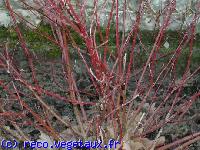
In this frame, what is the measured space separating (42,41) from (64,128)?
1236 millimetres

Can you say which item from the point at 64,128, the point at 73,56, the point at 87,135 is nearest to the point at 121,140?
the point at 87,135

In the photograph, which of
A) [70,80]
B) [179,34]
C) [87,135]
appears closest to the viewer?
[70,80]

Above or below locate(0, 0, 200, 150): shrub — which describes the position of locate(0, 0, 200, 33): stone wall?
above

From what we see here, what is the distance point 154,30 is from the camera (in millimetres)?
4367

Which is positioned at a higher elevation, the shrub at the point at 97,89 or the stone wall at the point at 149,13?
the stone wall at the point at 149,13

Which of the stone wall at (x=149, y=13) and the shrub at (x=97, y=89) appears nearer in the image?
the shrub at (x=97, y=89)

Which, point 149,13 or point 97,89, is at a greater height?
point 149,13

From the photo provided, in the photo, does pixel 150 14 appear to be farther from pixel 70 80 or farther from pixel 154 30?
pixel 70 80

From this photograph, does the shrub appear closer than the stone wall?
Yes

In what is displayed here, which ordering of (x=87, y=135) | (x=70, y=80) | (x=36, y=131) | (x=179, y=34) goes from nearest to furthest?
(x=70, y=80) < (x=87, y=135) < (x=36, y=131) < (x=179, y=34)

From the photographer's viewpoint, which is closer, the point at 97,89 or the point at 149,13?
the point at 97,89

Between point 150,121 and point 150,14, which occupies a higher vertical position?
point 150,14

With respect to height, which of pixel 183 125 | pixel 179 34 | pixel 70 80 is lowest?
pixel 183 125

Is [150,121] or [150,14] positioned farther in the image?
[150,14]
